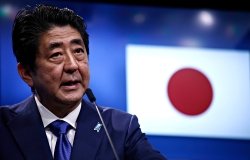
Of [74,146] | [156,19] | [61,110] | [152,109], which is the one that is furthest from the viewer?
[156,19]

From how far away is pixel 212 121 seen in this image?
261cm

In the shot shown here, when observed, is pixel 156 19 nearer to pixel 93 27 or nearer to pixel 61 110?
pixel 93 27

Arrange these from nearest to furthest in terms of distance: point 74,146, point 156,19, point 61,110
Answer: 1. point 74,146
2. point 61,110
3. point 156,19

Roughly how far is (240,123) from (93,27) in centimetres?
93

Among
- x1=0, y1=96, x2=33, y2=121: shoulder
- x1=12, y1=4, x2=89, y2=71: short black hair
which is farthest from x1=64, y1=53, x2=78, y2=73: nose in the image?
x1=0, y1=96, x2=33, y2=121: shoulder

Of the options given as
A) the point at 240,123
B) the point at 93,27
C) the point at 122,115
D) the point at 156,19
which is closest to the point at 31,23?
the point at 122,115

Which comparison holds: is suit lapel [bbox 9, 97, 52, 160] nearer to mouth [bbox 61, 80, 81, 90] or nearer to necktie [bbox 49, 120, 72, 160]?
necktie [bbox 49, 120, 72, 160]

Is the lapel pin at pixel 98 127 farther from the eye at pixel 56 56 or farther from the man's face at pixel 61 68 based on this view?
the eye at pixel 56 56

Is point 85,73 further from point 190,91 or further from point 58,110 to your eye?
point 190,91

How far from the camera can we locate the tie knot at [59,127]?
1724 millimetres

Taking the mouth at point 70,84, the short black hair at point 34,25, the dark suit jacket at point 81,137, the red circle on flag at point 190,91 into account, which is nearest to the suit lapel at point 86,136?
the dark suit jacket at point 81,137

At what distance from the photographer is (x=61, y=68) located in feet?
5.67

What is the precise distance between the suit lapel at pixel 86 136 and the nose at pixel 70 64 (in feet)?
0.62

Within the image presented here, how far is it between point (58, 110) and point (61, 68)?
0.17m
